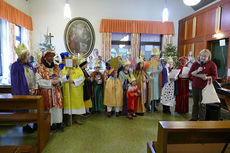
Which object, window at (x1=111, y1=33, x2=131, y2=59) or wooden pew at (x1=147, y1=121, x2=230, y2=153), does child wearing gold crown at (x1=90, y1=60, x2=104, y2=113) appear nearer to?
wooden pew at (x1=147, y1=121, x2=230, y2=153)

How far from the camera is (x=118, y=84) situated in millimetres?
3453

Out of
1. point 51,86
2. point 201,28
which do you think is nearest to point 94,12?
point 201,28

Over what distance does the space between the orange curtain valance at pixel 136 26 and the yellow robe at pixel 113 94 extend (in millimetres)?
4432

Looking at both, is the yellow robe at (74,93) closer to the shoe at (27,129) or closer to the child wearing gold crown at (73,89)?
the child wearing gold crown at (73,89)

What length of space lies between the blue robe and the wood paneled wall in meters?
5.78

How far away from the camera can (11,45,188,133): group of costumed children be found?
2.54 meters

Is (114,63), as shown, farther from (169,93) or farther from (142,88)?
(169,93)

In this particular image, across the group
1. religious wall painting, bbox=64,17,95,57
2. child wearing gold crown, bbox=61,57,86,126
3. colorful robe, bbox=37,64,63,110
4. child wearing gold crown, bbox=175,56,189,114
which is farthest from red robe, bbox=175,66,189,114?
religious wall painting, bbox=64,17,95,57

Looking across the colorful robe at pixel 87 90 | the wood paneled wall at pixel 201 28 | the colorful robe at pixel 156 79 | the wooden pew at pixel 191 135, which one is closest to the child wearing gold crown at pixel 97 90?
the colorful robe at pixel 87 90

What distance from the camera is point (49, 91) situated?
255cm

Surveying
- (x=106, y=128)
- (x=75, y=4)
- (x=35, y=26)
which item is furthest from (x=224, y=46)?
(x=35, y=26)

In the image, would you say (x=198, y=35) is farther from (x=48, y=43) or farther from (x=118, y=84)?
(x=48, y=43)

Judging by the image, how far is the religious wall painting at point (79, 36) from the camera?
7051 mm

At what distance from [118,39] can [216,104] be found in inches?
219
